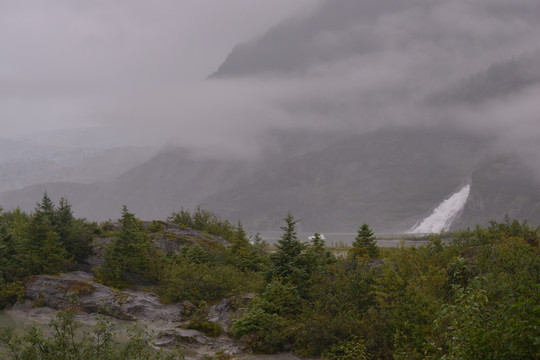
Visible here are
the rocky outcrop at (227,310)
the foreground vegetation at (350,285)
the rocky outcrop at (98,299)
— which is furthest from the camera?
the rocky outcrop at (98,299)

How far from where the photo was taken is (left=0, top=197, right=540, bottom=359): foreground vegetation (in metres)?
8.88

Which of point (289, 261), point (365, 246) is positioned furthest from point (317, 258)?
point (365, 246)

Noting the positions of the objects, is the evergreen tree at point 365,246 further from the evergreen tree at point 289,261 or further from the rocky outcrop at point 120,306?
the rocky outcrop at point 120,306

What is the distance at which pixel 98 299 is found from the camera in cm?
3166

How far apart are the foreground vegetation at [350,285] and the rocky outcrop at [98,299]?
1213 millimetres

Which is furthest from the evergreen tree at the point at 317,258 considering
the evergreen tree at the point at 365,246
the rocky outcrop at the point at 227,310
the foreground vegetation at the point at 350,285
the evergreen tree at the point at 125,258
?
the evergreen tree at the point at 125,258

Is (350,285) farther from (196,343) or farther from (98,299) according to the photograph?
(98,299)

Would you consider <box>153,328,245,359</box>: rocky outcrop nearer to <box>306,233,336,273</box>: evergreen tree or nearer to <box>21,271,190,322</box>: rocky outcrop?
<box>21,271,190,322</box>: rocky outcrop

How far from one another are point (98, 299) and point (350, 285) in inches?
720

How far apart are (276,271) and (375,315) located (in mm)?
8350

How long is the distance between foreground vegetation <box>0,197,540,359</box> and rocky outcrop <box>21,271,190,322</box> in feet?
3.98

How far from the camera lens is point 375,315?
64.1 feet

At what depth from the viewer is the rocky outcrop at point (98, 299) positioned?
30.6 metres

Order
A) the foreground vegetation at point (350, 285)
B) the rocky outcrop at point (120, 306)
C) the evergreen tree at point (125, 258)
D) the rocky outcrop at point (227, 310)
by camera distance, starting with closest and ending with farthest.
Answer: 1. the foreground vegetation at point (350, 285)
2. the rocky outcrop at point (120, 306)
3. the rocky outcrop at point (227, 310)
4. the evergreen tree at point (125, 258)
